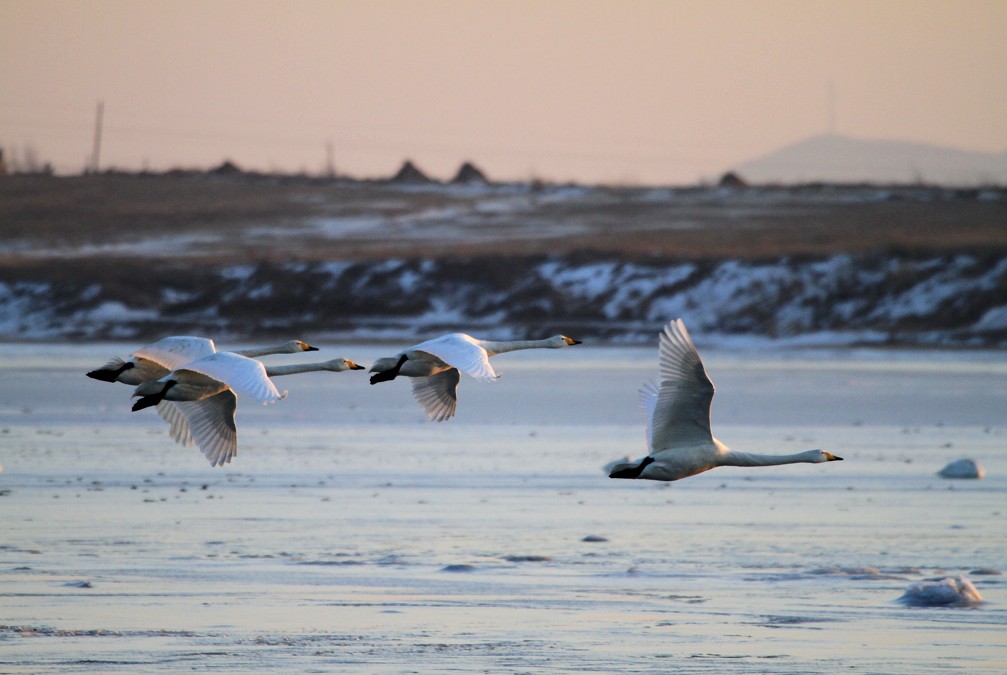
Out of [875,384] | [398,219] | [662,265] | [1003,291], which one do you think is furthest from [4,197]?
[875,384]

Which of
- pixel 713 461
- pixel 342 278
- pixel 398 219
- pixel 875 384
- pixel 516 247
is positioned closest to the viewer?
pixel 713 461

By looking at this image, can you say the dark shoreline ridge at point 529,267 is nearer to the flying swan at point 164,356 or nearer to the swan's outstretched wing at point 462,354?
the flying swan at point 164,356

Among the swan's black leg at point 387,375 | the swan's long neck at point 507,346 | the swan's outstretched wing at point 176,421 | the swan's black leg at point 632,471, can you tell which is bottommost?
the swan's outstretched wing at point 176,421

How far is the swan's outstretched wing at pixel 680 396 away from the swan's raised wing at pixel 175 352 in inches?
100

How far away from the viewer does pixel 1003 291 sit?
4122 cm

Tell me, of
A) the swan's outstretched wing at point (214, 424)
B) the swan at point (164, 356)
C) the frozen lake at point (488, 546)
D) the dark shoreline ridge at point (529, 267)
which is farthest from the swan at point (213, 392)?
the dark shoreline ridge at point (529, 267)

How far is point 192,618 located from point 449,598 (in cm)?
176

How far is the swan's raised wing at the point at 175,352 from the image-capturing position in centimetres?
1012

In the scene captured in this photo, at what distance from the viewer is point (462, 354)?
916 centimetres

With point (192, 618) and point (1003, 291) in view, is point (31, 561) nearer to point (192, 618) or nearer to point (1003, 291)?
point (192, 618)

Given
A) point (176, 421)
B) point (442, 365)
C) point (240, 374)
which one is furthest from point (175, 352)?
point (442, 365)

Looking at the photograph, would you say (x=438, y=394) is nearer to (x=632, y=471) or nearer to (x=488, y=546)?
(x=632, y=471)

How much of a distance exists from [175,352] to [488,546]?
13.3 feet

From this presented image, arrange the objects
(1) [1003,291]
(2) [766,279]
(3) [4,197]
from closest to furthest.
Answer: (1) [1003,291] → (2) [766,279] → (3) [4,197]
